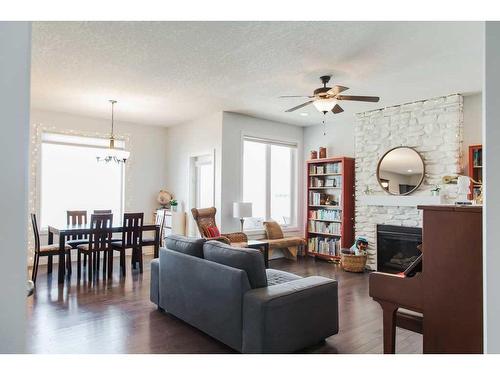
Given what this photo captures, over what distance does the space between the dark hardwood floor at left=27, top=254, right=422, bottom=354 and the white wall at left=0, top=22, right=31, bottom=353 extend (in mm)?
1806

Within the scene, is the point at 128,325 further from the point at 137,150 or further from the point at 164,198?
the point at 137,150

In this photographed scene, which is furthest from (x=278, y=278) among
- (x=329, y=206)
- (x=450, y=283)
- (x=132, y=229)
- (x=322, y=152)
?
(x=322, y=152)

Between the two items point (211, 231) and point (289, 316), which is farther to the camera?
point (211, 231)

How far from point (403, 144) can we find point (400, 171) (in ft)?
1.44

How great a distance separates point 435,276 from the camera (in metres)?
1.91

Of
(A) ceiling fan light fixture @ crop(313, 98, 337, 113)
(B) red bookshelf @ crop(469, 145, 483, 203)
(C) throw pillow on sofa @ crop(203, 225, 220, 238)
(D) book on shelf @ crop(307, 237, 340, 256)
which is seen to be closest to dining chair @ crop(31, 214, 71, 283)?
(C) throw pillow on sofa @ crop(203, 225, 220, 238)

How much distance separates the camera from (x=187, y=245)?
10.6 feet

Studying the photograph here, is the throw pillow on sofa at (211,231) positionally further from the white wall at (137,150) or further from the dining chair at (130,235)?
the white wall at (137,150)

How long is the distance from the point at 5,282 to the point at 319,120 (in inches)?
246

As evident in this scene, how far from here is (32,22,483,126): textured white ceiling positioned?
297 centimetres

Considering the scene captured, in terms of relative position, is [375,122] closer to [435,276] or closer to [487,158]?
[435,276]

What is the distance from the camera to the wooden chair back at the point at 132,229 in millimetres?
5219

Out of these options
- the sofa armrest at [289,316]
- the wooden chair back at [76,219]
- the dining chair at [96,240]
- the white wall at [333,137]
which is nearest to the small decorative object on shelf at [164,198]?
the wooden chair back at [76,219]
